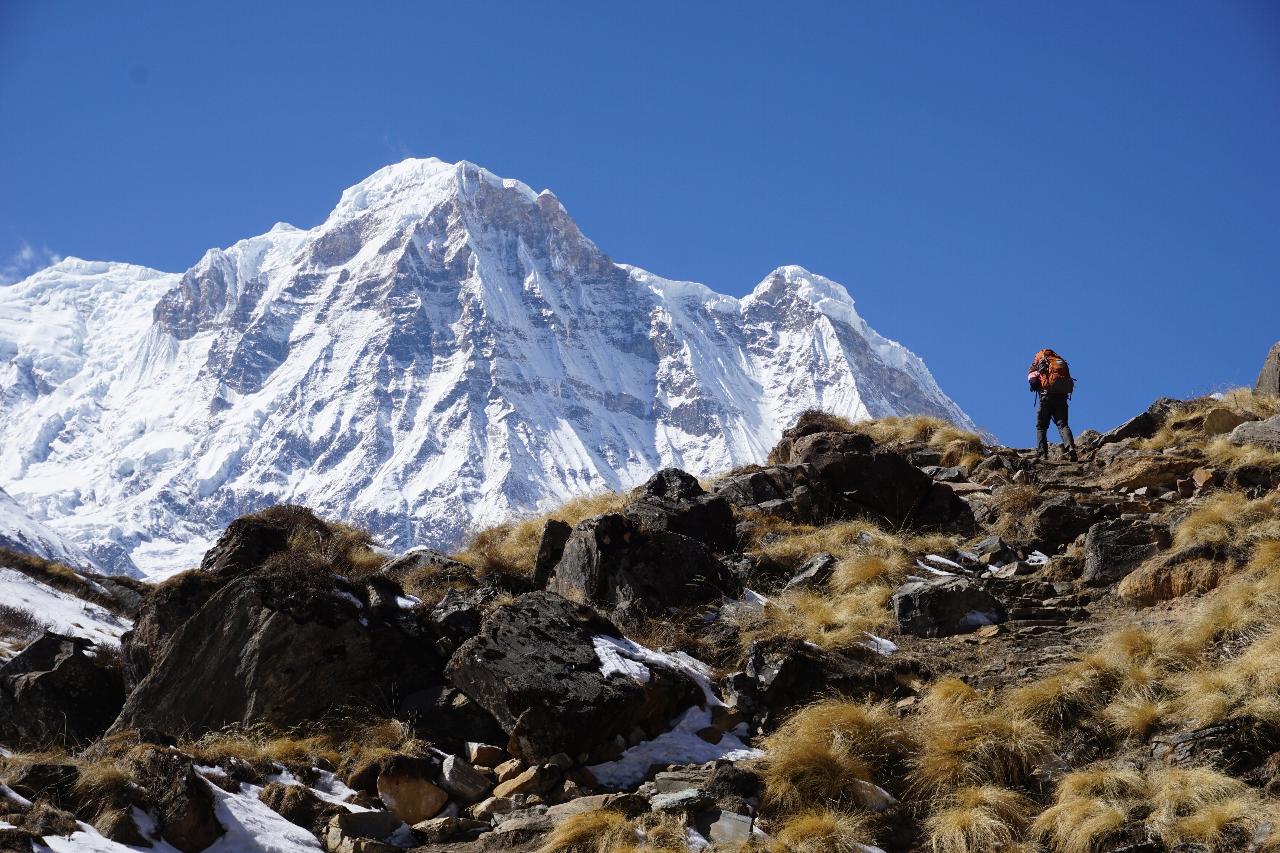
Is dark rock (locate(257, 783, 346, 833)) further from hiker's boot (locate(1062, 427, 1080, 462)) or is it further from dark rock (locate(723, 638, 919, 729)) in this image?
hiker's boot (locate(1062, 427, 1080, 462))

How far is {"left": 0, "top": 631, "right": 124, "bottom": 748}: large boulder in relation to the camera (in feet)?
29.5

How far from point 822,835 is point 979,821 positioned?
97 cm

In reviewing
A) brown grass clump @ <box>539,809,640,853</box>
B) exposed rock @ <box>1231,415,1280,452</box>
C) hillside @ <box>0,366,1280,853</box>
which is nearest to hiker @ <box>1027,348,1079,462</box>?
exposed rock @ <box>1231,415,1280,452</box>

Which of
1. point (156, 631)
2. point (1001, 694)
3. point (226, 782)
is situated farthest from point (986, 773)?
point (156, 631)

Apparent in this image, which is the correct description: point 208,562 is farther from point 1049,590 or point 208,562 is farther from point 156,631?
point 1049,590

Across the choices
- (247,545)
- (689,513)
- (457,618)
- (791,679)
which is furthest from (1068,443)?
(247,545)

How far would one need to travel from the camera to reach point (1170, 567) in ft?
34.9

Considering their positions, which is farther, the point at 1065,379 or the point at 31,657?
the point at 1065,379

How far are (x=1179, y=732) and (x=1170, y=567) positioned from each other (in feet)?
11.4

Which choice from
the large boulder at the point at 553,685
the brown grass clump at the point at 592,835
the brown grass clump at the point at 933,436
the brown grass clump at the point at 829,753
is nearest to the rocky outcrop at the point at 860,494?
the brown grass clump at the point at 933,436

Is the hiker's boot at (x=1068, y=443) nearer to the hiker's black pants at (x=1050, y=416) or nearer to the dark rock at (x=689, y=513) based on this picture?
the hiker's black pants at (x=1050, y=416)

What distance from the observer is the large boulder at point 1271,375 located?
62.1ft

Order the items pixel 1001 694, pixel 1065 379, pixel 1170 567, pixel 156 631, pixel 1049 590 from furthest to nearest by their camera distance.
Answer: pixel 1065 379
pixel 1049 590
pixel 1170 567
pixel 156 631
pixel 1001 694

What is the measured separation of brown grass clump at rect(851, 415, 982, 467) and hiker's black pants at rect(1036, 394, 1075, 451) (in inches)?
39.9
